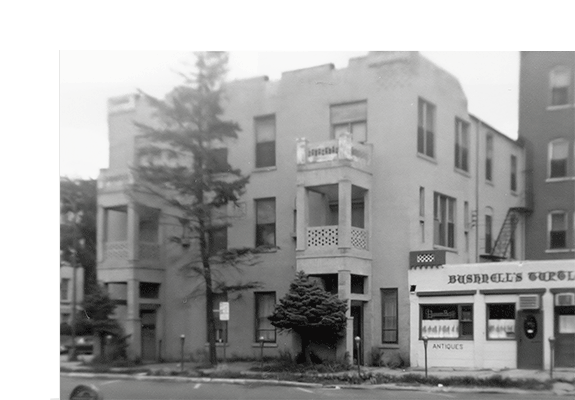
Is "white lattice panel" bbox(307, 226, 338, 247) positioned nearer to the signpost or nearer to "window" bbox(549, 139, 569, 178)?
the signpost

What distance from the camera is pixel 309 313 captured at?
6.75 meters

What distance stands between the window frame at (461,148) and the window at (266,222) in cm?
161

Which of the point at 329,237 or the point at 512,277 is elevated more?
the point at 329,237

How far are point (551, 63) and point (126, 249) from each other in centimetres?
395

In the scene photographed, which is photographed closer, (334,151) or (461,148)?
(334,151)

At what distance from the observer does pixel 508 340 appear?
655 cm

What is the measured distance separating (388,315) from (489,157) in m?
1.61

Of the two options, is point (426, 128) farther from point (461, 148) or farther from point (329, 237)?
point (329, 237)

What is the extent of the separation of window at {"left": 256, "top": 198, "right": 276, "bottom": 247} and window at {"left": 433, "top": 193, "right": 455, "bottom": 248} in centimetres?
135

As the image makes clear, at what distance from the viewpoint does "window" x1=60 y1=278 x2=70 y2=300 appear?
727cm

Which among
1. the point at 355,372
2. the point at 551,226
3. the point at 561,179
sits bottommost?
the point at 355,372

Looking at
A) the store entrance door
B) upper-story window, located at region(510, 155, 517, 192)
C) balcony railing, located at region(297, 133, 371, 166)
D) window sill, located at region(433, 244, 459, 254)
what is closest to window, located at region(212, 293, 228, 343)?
balcony railing, located at region(297, 133, 371, 166)

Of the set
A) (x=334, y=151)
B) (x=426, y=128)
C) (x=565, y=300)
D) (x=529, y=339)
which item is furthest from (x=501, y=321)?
(x=334, y=151)

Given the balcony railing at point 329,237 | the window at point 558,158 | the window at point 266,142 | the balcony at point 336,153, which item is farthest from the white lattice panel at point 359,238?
the window at point 558,158
